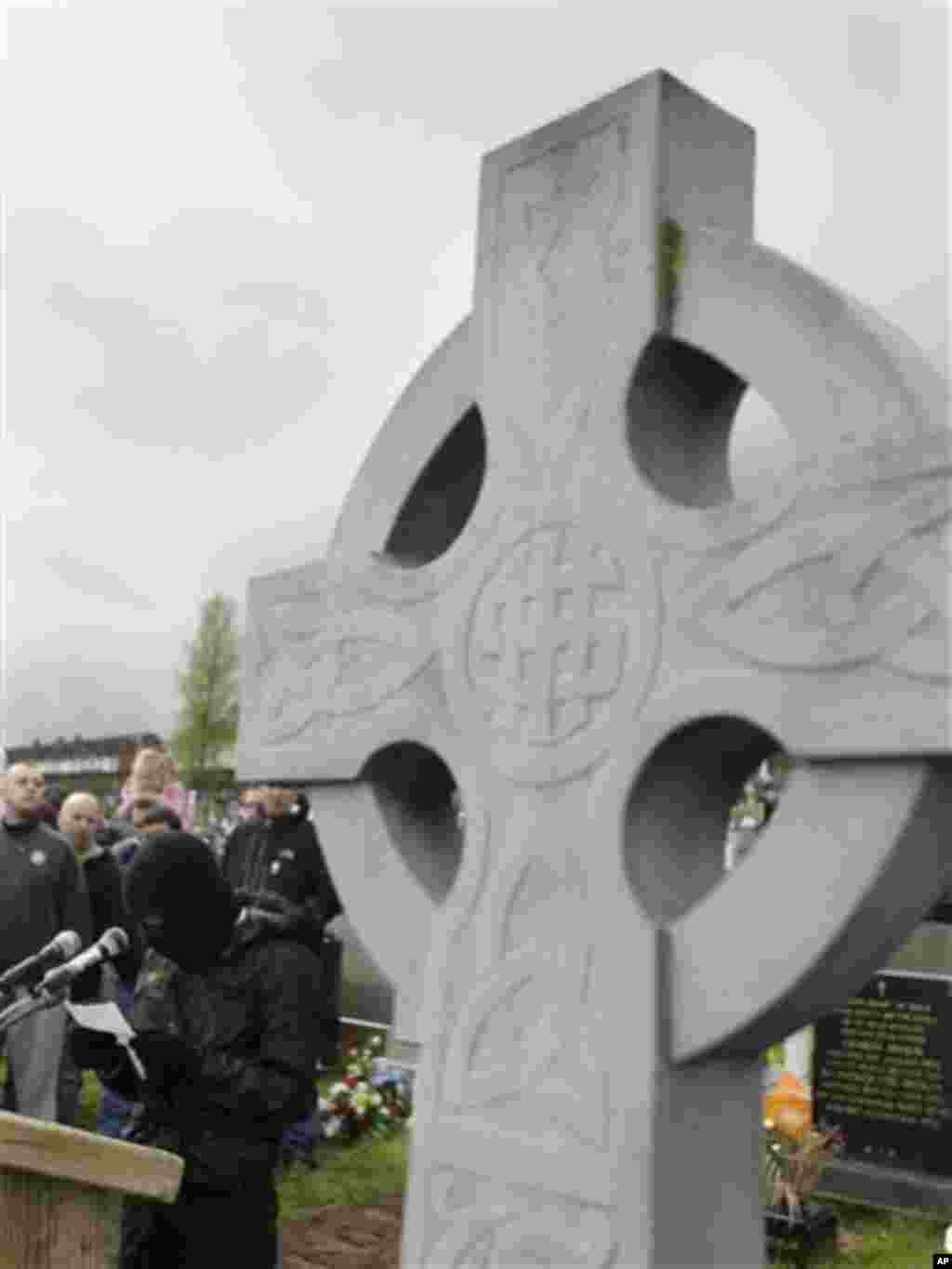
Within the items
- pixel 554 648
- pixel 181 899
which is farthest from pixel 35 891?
pixel 554 648

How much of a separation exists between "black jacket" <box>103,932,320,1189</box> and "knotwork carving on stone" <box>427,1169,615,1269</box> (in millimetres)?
604

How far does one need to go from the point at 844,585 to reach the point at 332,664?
1.23m

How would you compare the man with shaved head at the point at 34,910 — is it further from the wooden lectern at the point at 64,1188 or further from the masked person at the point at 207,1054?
the wooden lectern at the point at 64,1188

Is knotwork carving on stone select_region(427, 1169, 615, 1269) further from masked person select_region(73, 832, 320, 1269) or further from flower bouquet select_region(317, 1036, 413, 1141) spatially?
flower bouquet select_region(317, 1036, 413, 1141)

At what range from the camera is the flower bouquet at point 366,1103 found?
269 inches

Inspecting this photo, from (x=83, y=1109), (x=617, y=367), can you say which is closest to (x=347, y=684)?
(x=617, y=367)

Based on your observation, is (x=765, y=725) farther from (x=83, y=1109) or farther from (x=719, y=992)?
(x=83, y=1109)

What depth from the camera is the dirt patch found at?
5.02 metres

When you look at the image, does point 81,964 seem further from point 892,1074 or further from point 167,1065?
point 892,1074

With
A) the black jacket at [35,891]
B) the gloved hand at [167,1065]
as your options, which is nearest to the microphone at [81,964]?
the gloved hand at [167,1065]

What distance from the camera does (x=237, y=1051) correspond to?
308 cm

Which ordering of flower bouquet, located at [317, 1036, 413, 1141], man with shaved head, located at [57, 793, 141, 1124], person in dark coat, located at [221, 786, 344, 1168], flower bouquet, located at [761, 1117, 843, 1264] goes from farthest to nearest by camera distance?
flower bouquet, located at [317, 1036, 413, 1141] < man with shaved head, located at [57, 793, 141, 1124] < person in dark coat, located at [221, 786, 344, 1168] < flower bouquet, located at [761, 1117, 843, 1264]

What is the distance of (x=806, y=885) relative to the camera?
6.87 ft

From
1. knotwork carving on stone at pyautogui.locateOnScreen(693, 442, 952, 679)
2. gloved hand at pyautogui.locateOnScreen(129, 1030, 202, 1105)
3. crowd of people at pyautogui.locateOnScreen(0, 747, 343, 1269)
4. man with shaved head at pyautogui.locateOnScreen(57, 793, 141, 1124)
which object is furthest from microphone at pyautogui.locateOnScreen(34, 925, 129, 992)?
man with shaved head at pyautogui.locateOnScreen(57, 793, 141, 1124)
